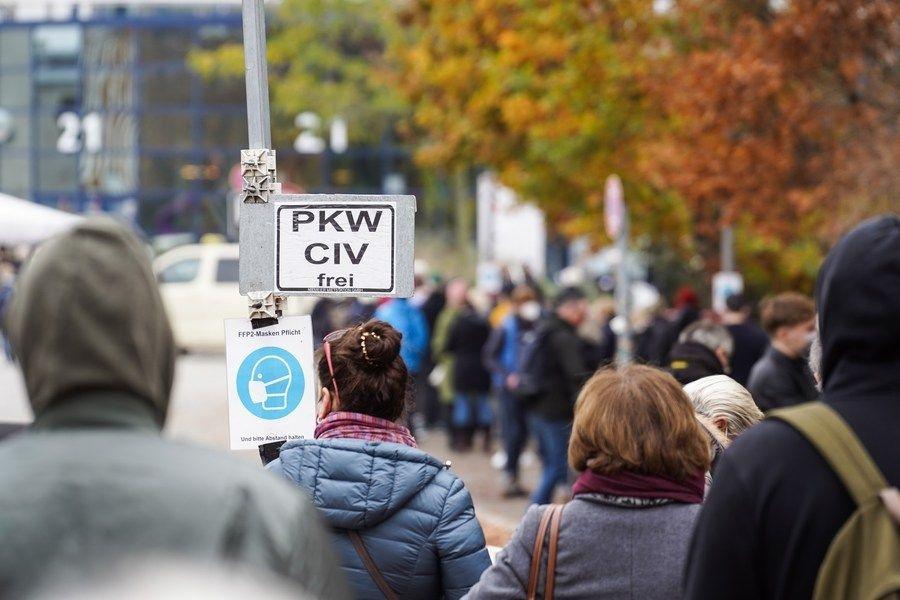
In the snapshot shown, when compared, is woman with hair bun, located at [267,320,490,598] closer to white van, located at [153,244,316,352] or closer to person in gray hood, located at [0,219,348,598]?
person in gray hood, located at [0,219,348,598]

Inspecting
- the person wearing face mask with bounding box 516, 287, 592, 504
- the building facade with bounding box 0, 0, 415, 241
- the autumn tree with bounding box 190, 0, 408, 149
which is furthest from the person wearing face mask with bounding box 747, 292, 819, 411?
the building facade with bounding box 0, 0, 415, 241

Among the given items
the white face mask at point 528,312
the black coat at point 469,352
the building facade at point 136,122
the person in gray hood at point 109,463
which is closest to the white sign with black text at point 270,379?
the person in gray hood at point 109,463

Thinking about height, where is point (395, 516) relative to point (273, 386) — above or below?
below

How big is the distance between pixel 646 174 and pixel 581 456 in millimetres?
13632

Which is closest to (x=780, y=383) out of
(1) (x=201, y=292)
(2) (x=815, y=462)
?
(2) (x=815, y=462)

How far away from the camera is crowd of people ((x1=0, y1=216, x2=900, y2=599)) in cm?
210

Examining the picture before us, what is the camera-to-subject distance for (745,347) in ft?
40.1

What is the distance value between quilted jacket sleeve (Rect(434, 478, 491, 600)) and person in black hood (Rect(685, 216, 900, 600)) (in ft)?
5.07

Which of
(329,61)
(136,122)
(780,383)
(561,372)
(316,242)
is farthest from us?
(136,122)

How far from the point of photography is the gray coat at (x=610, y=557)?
3895mm

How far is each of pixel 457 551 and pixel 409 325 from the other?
45.1 ft

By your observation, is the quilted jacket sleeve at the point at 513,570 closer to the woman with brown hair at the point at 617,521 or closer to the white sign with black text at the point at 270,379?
the woman with brown hair at the point at 617,521

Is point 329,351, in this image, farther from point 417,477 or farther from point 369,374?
point 417,477

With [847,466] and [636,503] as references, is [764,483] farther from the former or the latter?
[636,503]
